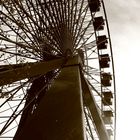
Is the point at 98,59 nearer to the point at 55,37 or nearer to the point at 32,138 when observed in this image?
the point at 55,37

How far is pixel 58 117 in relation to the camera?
671 cm

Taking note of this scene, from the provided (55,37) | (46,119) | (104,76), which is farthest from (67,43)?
(104,76)

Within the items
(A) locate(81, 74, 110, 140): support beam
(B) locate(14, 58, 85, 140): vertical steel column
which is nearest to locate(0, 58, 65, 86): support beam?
(B) locate(14, 58, 85, 140): vertical steel column

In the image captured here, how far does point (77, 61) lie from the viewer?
353 inches

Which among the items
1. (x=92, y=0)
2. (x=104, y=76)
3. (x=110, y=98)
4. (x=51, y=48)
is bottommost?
(x=110, y=98)

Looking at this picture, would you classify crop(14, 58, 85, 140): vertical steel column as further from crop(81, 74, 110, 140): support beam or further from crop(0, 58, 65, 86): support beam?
crop(81, 74, 110, 140): support beam

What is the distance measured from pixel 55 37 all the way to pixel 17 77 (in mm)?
3760

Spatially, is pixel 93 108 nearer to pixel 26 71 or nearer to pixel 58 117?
pixel 26 71

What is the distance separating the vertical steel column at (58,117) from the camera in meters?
6.32

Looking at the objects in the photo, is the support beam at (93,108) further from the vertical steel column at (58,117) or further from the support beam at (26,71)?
the vertical steel column at (58,117)

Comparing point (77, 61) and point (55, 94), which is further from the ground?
point (77, 61)

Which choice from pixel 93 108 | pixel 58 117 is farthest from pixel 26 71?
pixel 93 108

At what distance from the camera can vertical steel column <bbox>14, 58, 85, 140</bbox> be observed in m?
6.32

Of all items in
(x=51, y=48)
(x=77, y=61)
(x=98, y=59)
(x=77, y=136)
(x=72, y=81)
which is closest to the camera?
(x=77, y=136)
